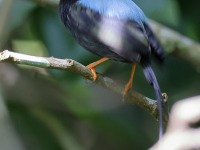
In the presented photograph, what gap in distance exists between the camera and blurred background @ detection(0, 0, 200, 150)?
135 inches

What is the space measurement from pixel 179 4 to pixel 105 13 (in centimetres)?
131

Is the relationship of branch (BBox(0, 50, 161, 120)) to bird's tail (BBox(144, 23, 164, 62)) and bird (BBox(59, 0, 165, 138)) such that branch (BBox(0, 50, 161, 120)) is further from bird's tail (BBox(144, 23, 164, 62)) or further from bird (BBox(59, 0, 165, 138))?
bird's tail (BBox(144, 23, 164, 62))

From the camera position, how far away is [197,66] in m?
3.28

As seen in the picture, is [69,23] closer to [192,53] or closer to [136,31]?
[136,31]

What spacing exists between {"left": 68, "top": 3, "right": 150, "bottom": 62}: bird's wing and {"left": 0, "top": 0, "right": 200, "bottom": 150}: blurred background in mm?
999

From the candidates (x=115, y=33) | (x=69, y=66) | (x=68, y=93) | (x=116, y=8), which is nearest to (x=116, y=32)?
(x=115, y=33)

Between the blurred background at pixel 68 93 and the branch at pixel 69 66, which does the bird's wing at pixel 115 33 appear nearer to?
the branch at pixel 69 66

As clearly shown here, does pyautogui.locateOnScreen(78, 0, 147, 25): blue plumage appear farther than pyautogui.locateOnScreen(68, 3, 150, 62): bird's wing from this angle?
Yes

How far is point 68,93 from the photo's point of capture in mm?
3828

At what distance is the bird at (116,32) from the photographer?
213cm

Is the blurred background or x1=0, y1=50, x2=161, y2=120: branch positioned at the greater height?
the blurred background

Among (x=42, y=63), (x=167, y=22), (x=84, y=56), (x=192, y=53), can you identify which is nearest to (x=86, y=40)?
(x=42, y=63)

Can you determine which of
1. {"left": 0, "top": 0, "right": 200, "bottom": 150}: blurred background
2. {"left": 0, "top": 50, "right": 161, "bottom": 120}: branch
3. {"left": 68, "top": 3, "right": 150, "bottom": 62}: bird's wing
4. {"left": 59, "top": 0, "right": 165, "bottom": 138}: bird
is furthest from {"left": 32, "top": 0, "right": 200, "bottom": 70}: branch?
{"left": 0, "top": 50, "right": 161, "bottom": 120}: branch

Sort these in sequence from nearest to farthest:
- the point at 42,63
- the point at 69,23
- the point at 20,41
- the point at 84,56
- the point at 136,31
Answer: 1. the point at 42,63
2. the point at 136,31
3. the point at 69,23
4. the point at 84,56
5. the point at 20,41
